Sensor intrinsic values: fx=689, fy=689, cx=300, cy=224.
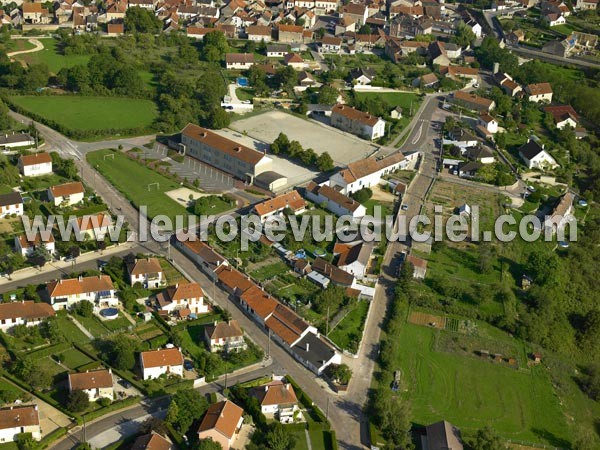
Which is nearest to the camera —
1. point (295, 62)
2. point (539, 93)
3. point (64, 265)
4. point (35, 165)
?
point (64, 265)

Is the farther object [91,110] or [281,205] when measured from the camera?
[91,110]

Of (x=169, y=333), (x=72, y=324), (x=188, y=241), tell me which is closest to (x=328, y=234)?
(x=188, y=241)

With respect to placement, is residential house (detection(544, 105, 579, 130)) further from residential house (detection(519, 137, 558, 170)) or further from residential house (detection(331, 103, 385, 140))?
residential house (detection(331, 103, 385, 140))

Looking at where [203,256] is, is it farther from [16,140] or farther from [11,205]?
[16,140]

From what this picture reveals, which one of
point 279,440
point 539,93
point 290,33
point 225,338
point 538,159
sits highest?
point 290,33

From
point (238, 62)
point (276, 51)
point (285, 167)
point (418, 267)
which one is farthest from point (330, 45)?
point (418, 267)

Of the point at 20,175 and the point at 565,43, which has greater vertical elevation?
the point at 565,43

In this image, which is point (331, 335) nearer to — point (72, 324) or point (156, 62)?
point (72, 324)
